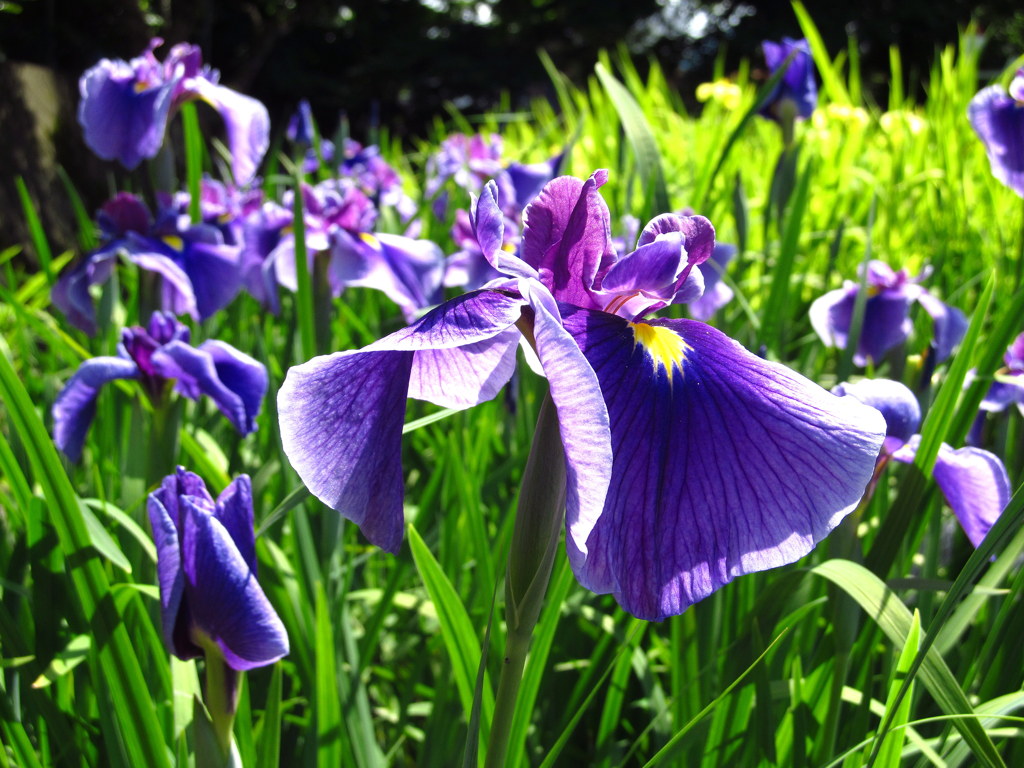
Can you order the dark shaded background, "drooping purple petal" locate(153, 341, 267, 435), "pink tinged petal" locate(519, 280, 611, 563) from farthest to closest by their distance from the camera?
the dark shaded background < "drooping purple petal" locate(153, 341, 267, 435) < "pink tinged petal" locate(519, 280, 611, 563)

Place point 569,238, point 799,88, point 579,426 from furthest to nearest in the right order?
point 799,88
point 569,238
point 579,426

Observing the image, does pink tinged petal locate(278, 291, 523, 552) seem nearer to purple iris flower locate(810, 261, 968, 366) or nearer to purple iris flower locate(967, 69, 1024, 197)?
purple iris flower locate(810, 261, 968, 366)

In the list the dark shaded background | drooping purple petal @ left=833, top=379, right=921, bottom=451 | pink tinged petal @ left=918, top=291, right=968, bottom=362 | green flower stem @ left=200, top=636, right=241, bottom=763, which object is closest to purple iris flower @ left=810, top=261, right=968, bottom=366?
pink tinged petal @ left=918, top=291, right=968, bottom=362

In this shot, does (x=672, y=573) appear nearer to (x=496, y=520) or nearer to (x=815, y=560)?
(x=815, y=560)

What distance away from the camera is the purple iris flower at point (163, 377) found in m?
1.17

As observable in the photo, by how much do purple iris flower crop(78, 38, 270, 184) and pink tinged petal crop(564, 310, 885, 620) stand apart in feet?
5.18

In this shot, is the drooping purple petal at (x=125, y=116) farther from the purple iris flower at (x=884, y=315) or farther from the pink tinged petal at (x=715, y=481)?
the pink tinged petal at (x=715, y=481)

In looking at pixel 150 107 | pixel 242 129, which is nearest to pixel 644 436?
pixel 150 107

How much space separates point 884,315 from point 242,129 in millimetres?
1523

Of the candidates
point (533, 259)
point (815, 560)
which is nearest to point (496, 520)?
point (815, 560)

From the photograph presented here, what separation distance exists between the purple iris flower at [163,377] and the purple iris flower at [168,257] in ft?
1.47

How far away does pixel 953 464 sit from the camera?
3.09 feet

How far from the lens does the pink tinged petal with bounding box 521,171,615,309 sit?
2.11 feet

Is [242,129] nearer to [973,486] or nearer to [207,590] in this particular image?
[207,590]
